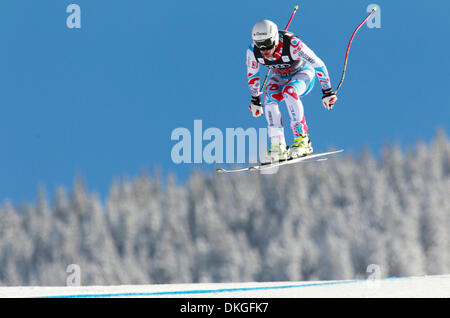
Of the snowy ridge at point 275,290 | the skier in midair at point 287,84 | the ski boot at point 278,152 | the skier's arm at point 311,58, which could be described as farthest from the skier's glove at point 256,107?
the snowy ridge at point 275,290

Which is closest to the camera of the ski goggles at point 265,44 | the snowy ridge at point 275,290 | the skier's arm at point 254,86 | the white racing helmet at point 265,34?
the snowy ridge at point 275,290

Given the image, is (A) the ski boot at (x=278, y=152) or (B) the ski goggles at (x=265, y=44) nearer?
(B) the ski goggles at (x=265, y=44)

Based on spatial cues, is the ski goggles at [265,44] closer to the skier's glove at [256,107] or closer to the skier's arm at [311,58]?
the skier's arm at [311,58]

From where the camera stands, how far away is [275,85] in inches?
609

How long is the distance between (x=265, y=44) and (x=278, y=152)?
7.09ft

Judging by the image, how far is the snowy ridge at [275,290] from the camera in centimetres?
1267

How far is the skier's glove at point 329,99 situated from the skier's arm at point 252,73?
1406mm

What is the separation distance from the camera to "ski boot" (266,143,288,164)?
15141 mm

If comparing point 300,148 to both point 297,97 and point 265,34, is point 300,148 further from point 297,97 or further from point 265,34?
point 265,34
